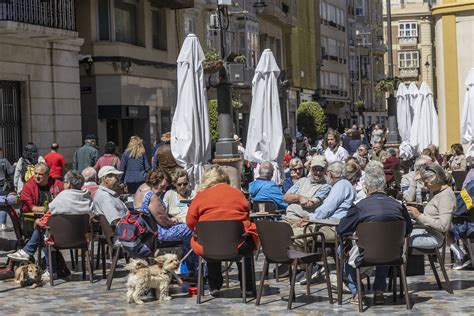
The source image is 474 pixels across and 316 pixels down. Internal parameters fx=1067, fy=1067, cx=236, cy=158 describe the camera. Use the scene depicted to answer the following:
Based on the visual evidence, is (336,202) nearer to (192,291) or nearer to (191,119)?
(192,291)

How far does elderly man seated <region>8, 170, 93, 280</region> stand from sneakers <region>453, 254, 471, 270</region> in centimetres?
458

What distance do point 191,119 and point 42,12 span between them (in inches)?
460

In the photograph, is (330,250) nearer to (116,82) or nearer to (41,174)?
(41,174)

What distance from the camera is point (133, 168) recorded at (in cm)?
2072

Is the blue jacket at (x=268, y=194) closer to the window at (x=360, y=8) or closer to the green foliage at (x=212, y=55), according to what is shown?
the green foliage at (x=212, y=55)

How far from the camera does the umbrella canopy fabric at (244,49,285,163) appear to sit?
18797 mm

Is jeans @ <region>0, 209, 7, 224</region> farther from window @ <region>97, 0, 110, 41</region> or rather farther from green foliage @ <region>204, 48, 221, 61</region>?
green foliage @ <region>204, 48, 221, 61</region>

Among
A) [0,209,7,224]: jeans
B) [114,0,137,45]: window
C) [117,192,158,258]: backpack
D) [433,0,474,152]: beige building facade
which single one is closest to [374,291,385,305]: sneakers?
[117,192,158,258]: backpack

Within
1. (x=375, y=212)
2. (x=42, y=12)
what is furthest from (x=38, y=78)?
(x=375, y=212)

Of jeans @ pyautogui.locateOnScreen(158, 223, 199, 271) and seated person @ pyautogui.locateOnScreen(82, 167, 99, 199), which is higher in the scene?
seated person @ pyautogui.locateOnScreen(82, 167, 99, 199)

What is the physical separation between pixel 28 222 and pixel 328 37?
60.8 metres

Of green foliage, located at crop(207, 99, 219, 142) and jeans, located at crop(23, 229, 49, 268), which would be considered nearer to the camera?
jeans, located at crop(23, 229, 49, 268)

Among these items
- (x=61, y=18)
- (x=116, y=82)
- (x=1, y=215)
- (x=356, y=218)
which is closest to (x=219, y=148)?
(x=1, y=215)

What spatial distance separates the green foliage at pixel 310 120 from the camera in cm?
5475
